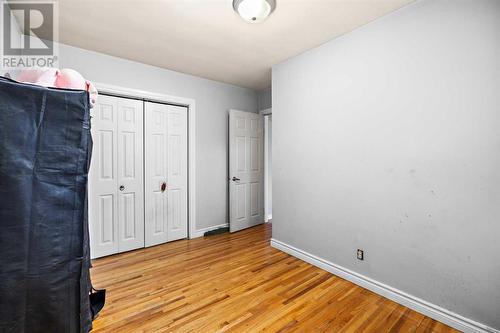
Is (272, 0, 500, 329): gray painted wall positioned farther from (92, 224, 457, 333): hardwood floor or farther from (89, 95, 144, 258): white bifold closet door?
(89, 95, 144, 258): white bifold closet door

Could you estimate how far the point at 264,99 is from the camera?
4344 millimetres

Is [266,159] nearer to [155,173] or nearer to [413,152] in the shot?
[155,173]

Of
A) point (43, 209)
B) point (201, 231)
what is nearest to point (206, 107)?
point (201, 231)

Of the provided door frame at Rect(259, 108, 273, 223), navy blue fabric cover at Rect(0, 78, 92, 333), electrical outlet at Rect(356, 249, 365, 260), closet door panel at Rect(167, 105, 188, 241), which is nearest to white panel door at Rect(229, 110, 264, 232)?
door frame at Rect(259, 108, 273, 223)

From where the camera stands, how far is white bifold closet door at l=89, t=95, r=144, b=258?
9.35 feet

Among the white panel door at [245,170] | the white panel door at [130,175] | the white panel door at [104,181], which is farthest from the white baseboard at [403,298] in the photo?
the white panel door at [104,181]

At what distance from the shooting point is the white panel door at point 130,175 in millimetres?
3023

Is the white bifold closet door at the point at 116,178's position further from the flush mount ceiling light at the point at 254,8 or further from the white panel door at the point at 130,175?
the flush mount ceiling light at the point at 254,8

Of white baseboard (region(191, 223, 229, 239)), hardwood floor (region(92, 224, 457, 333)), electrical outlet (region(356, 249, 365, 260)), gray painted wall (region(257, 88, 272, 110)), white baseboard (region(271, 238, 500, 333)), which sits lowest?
hardwood floor (region(92, 224, 457, 333))

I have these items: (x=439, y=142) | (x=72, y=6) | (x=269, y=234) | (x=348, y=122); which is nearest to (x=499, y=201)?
(x=439, y=142)

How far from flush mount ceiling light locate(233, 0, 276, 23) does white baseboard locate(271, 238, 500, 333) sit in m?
2.52

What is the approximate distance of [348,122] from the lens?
7.75 feet

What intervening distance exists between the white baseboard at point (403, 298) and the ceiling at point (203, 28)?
243 centimetres

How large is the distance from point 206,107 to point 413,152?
9.46 ft
